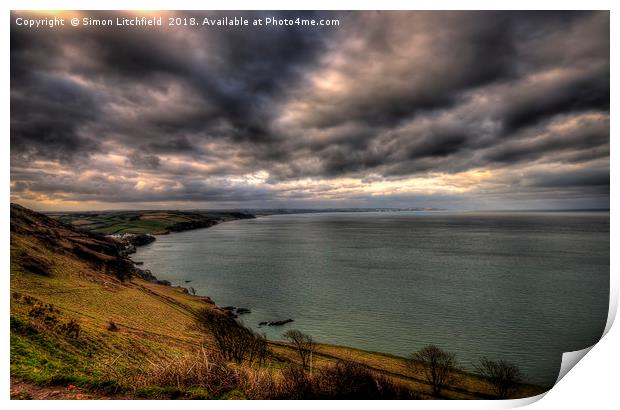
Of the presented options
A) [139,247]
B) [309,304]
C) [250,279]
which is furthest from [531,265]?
A: [139,247]

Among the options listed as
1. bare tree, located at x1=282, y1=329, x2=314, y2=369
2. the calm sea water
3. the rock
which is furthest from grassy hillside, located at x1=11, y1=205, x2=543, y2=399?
the rock

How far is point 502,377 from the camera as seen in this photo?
15859mm

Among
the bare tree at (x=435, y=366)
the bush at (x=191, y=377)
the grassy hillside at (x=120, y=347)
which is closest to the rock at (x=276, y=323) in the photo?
the grassy hillside at (x=120, y=347)

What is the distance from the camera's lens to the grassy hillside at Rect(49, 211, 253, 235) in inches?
3597

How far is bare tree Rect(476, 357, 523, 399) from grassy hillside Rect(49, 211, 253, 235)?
8822 centimetres

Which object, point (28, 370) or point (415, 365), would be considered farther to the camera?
point (415, 365)

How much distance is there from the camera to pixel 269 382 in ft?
30.6

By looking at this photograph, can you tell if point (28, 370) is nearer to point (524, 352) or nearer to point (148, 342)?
point (148, 342)

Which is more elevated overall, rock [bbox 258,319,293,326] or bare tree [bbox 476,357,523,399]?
bare tree [bbox 476,357,523,399]

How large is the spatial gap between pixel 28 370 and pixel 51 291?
525 inches

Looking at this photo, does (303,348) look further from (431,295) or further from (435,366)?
(431,295)

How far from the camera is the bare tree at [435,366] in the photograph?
14969 mm

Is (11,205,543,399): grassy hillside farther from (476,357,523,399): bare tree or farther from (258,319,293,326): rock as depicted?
(258,319,293,326): rock

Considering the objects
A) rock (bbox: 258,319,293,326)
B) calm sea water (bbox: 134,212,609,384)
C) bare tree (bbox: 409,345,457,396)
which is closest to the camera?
bare tree (bbox: 409,345,457,396)
